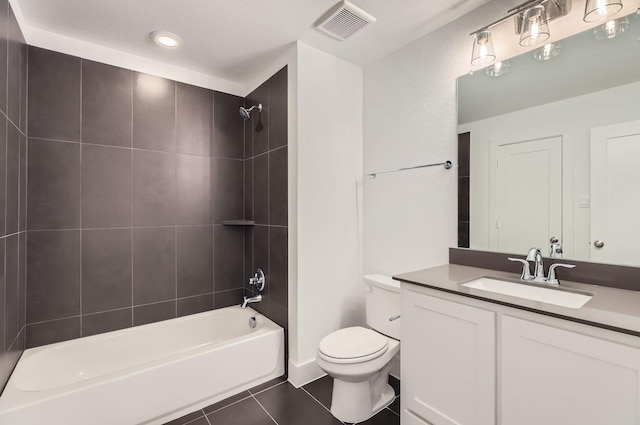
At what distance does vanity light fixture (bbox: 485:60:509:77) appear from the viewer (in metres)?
1.66

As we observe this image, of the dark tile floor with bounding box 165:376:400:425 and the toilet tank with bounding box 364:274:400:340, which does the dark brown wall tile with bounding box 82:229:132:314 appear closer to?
the dark tile floor with bounding box 165:376:400:425

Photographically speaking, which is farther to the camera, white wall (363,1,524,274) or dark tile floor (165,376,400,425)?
white wall (363,1,524,274)

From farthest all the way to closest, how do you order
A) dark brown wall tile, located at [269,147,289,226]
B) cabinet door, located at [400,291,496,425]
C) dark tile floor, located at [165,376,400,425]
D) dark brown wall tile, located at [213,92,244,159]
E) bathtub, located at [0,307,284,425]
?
dark brown wall tile, located at [213,92,244,159], dark brown wall tile, located at [269,147,289,226], dark tile floor, located at [165,376,400,425], bathtub, located at [0,307,284,425], cabinet door, located at [400,291,496,425]

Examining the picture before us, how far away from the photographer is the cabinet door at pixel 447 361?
1191 mm

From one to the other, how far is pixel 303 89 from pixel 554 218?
172 centimetres

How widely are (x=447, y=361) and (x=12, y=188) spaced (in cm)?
241

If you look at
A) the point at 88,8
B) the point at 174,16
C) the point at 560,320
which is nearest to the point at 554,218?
the point at 560,320

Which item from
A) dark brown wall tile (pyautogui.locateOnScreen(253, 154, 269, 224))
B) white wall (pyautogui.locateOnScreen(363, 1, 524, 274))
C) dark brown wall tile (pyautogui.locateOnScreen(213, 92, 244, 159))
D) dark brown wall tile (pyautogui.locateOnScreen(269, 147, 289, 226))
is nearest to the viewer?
white wall (pyautogui.locateOnScreen(363, 1, 524, 274))

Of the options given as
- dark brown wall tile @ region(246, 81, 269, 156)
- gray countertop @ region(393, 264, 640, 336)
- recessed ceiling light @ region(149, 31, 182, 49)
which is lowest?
gray countertop @ region(393, 264, 640, 336)

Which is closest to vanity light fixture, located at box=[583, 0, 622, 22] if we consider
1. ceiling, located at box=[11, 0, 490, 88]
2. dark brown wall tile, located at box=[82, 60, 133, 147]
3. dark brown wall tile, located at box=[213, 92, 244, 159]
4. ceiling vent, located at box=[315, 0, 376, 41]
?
ceiling, located at box=[11, 0, 490, 88]

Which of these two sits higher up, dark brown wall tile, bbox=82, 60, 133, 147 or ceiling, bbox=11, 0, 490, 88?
ceiling, bbox=11, 0, 490, 88

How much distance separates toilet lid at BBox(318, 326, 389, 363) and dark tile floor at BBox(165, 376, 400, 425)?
417mm

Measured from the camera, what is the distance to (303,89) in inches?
84.4

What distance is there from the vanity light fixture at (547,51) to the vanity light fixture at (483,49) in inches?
8.1
